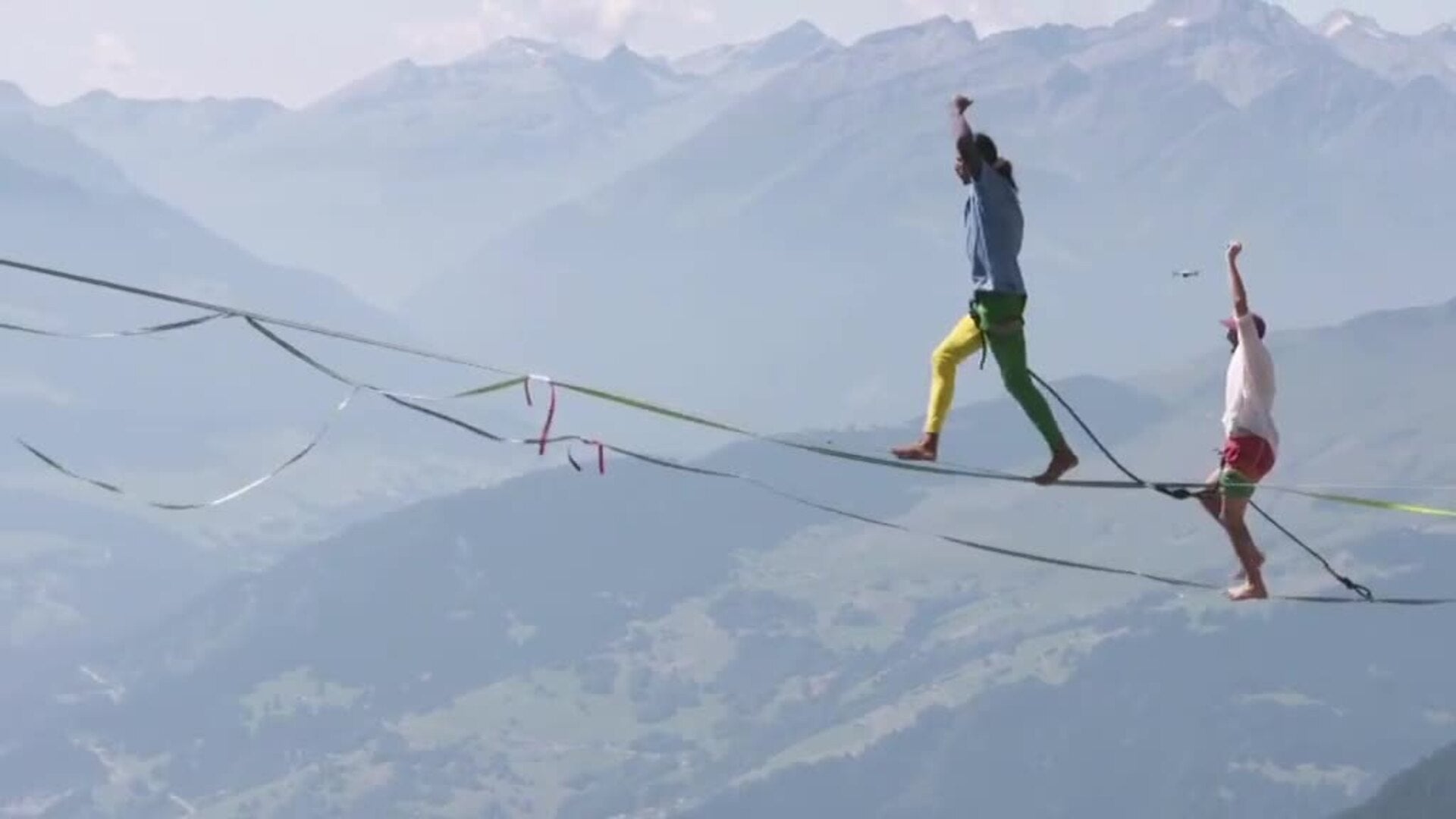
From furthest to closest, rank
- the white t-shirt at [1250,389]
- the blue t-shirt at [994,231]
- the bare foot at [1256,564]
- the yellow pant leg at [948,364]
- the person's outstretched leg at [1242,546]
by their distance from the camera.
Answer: the bare foot at [1256,564]
the person's outstretched leg at [1242,546]
the yellow pant leg at [948,364]
the white t-shirt at [1250,389]
the blue t-shirt at [994,231]

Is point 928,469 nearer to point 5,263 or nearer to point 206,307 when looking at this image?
point 206,307

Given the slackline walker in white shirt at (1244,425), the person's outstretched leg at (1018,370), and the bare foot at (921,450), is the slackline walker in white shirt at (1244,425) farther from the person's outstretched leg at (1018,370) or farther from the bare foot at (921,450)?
the bare foot at (921,450)

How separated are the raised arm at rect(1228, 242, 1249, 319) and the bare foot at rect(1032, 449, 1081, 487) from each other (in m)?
1.84

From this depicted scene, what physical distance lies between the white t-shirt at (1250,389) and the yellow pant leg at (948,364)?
7.13 ft

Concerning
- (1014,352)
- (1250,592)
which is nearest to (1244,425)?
(1250,592)

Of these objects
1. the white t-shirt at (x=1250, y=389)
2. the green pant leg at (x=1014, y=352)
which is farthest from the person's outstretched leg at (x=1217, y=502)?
the green pant leg at (x=1014, y=352)

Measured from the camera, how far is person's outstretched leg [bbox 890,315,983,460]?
1956 cm

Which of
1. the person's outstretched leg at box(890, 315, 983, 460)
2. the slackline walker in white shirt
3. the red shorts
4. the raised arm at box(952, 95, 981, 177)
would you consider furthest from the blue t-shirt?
the red shorts

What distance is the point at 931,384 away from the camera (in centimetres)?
2055

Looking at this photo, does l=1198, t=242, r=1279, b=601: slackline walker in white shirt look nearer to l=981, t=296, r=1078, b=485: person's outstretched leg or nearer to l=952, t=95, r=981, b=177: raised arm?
l=981, t=296, r=1078, b=485: person's outstretched leg

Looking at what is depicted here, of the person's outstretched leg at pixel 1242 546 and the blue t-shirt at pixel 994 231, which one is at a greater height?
the blue t-shirt at pixel 994 231

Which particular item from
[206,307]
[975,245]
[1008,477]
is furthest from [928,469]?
[206,307]

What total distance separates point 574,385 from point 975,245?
11.9 ft

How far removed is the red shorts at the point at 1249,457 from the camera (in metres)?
19.5
